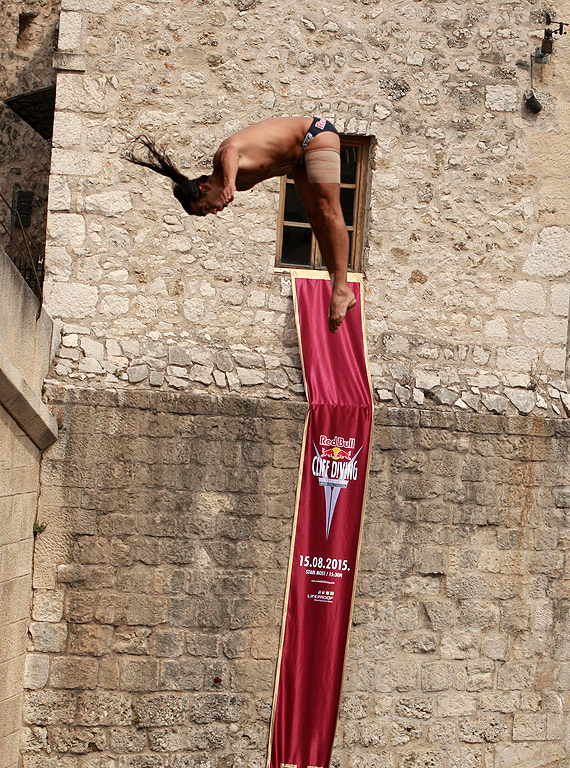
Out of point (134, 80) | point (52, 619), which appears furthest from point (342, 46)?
point (52, 619)

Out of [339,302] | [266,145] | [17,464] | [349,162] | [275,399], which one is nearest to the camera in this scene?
[266,145]

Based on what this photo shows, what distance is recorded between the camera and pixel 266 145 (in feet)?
12.8

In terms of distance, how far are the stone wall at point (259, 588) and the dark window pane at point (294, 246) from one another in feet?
3.94

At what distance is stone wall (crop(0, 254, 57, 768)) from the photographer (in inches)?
229

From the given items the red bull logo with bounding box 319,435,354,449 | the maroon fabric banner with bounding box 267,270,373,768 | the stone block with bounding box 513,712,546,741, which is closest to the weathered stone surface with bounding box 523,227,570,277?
the maroon fabric banner with bounding box 267,270,373,768

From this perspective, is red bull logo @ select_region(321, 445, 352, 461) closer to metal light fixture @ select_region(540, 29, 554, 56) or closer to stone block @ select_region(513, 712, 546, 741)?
stone block @ select_region(513, 712, 546, 741)

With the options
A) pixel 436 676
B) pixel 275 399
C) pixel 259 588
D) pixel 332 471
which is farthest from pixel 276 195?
pixel 436 676

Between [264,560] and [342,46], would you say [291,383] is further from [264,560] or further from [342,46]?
[342,46]

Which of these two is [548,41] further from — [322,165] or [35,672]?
[35,672]

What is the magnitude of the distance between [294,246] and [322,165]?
3.21 m

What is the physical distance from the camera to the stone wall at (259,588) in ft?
20.9

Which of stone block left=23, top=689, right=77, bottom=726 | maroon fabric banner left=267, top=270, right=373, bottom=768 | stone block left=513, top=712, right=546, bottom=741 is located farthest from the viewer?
stone block left=513, top=712, right=546, bottom=741

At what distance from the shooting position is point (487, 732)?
676 cm

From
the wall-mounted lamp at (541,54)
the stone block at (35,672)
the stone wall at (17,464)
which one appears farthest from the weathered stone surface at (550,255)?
the stone block at (35,672)
